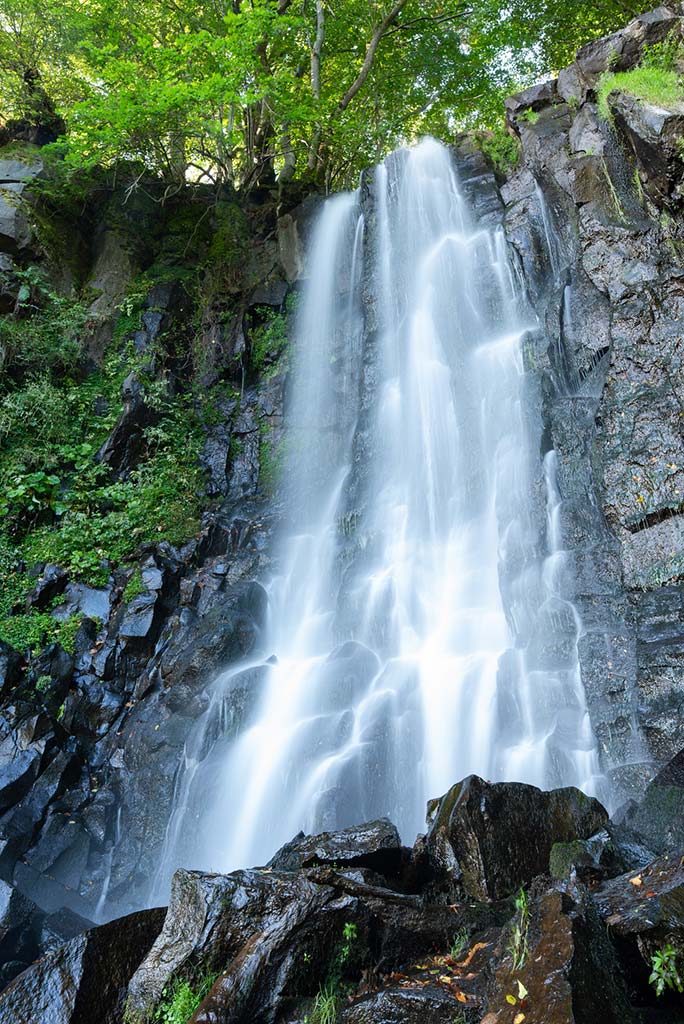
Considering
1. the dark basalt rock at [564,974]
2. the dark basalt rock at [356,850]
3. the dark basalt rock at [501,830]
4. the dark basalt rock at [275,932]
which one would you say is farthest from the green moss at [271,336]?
the dark basalt rock at [564,974]

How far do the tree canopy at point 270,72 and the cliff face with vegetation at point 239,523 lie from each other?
1449mm

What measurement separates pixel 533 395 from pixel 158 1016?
28.8 feet

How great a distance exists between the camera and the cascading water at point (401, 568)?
758cm

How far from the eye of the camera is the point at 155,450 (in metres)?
12.8

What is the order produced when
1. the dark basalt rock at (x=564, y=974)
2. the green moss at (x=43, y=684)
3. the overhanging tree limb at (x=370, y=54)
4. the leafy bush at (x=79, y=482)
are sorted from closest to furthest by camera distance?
the dark basalt rock at (x=564, y=974) → the green moss at (x=43, y=684) → the leafy bush at (x=79, y=482) → the overhanging tree limb at (x=370, y=54)

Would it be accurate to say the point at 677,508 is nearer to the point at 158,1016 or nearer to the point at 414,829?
the point at 414,829

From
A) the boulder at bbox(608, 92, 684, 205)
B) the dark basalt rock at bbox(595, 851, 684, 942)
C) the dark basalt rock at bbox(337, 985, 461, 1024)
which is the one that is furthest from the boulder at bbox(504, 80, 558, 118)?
the dark basalt rock at bbox(337, 985, 461, 1024)

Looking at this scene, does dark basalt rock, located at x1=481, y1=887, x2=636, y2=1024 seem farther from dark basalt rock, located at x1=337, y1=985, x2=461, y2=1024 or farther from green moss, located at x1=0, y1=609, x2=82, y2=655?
green moss, located at x1=0, y1=609, x2=82, y2=655

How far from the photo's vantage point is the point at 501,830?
→ 15.9 ft

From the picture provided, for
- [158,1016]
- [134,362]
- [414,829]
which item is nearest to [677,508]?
[414,829]

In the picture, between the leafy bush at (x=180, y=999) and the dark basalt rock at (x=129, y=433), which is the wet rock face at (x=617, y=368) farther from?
the dark basalt rock at (x=129, y=433)

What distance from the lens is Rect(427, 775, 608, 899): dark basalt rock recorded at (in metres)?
4.71

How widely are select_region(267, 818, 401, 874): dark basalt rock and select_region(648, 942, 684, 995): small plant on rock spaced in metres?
1.94

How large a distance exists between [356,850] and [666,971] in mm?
2102
